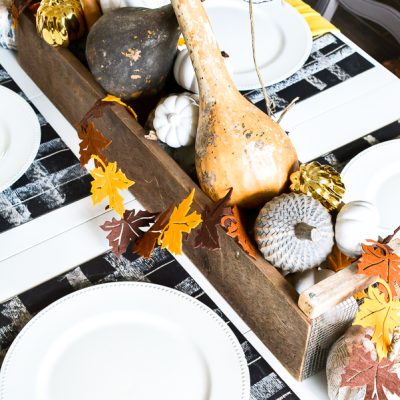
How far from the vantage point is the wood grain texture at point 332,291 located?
2.58 ft

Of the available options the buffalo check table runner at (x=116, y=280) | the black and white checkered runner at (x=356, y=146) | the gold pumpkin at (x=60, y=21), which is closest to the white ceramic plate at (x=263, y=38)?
the black and white checkered runner at (x=356, y=146)

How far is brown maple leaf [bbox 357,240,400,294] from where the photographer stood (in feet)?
2.66

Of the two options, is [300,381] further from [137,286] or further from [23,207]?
[23,207]

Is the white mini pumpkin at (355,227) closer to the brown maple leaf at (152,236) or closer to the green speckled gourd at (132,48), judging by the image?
the brown maple leaf at (152,236)

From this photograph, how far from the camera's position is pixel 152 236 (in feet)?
3.22

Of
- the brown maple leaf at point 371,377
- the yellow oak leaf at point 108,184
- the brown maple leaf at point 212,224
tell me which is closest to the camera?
the brown maple leaf at point 371,377

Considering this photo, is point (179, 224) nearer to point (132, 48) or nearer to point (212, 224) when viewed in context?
point (212, 224)

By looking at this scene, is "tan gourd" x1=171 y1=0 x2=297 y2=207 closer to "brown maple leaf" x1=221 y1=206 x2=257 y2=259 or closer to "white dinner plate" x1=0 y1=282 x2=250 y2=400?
"brown maple leaf" x1=221 y1=206 x2=257 y2=259

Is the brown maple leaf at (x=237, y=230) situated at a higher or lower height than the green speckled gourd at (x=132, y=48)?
lower

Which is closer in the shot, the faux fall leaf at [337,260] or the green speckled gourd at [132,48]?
the faux fall leaf at [337,260]

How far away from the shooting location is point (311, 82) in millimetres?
1304

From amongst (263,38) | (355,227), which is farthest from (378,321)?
(263,38)

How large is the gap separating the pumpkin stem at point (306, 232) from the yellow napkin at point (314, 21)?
66cm

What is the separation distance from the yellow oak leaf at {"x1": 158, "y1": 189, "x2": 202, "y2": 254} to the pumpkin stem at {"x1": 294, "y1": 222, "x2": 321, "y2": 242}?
13cm
